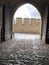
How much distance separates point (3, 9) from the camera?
10.3 meters

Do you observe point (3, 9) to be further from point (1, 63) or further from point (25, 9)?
point (25, 9)

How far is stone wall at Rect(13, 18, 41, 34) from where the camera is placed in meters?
17.8

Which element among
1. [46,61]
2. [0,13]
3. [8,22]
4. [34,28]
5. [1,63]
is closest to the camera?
[1,63]

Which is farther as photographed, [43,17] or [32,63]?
[43,17]

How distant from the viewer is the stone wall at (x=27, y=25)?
17828 mm

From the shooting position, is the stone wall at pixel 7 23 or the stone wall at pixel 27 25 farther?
the stone wall at pixel 27 25

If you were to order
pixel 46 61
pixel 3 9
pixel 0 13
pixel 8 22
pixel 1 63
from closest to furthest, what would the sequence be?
1. pixel 1 63
2. pixel 46 61
3. pixel 0 13
4. pixel 3 9
5. pixel 8 22

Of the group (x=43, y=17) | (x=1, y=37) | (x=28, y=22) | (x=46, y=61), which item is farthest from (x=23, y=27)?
(x=46, y=61)

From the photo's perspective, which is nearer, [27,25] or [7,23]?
[7,23]

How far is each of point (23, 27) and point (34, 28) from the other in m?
1.09

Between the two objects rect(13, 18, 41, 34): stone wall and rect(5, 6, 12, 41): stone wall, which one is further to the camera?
rect(13, 18, 41, 34): stone wall

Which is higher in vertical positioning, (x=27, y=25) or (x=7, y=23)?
(x=7, y=23)

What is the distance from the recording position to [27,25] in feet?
59.2

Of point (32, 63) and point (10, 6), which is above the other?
point (10, 6)
